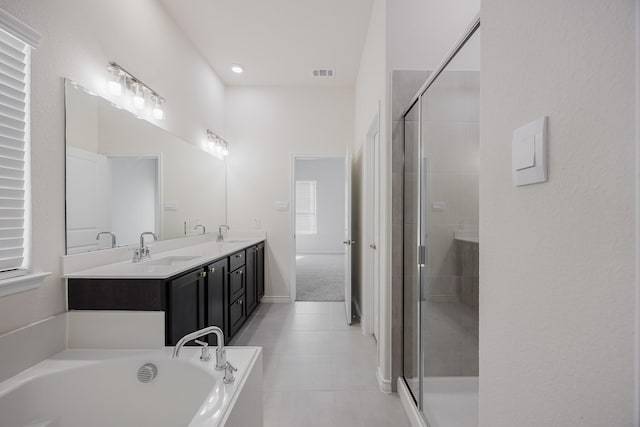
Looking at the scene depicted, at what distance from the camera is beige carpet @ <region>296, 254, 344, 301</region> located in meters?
4.45

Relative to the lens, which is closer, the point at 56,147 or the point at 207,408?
the point at 207,408

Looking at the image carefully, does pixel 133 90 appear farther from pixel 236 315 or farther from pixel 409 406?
pixel 409 406

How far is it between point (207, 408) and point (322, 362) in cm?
158

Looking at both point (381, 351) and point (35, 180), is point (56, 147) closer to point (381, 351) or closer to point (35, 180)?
point (35, 180)

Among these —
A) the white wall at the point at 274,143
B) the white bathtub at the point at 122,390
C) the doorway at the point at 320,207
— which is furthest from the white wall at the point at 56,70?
the doorway at the point at 320,207

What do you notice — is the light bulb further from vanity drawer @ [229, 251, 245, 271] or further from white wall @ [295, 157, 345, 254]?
white wall @ [295, 157, 345, 254]

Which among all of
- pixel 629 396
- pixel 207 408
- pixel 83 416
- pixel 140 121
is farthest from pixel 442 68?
pixel 83 416

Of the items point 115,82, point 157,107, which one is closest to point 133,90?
point 115,82

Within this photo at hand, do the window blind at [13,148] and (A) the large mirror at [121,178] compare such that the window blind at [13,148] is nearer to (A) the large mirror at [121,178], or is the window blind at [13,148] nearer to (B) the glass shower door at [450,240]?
(A) the large mirror at [121,178]

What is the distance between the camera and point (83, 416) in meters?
1.30

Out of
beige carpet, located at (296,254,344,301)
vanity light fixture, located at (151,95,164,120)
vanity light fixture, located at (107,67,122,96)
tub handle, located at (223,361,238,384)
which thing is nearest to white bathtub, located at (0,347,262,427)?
tub handle, located at (223,361,238,384)

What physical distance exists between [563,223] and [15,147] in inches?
78.6

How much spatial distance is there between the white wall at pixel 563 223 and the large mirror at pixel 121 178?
2.01 meters

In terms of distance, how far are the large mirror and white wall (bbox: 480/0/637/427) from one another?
2013mm
